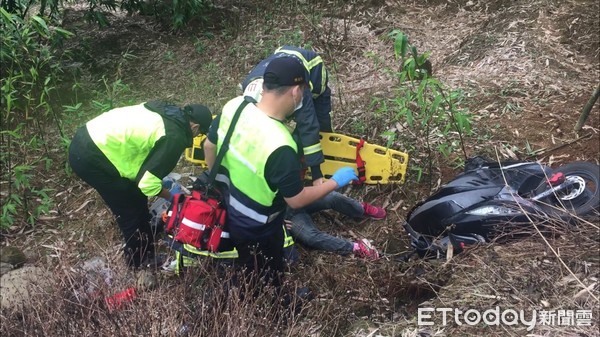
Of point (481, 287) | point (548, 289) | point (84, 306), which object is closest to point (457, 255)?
point (481, 287)

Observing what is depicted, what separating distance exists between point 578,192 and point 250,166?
6.47ft

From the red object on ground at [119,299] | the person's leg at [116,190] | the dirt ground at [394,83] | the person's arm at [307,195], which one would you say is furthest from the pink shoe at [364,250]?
the red object on ground at [119,299]

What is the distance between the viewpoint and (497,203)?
3.17 meters

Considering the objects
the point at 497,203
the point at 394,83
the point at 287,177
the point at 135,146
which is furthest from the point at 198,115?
the point at 394,83

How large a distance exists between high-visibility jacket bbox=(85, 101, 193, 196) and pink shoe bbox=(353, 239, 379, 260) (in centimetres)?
150

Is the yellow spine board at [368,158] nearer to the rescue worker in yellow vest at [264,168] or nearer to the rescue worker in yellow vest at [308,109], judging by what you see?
the rescue worker in yellow vest at [308,109]

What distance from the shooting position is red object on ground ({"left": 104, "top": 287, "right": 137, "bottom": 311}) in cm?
262

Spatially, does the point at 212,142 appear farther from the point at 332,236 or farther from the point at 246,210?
the point at 332,236

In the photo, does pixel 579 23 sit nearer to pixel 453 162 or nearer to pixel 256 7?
pixel 453 162

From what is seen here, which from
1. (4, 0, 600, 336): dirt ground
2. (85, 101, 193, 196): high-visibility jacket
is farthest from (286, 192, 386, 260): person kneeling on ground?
(85, 101, 193, 196): high-visibility jacket

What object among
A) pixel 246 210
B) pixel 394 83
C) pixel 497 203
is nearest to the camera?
pixel 246 210

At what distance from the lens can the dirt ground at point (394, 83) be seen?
9.24 ft

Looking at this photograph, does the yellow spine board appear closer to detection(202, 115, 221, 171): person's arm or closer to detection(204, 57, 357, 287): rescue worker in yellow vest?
detection(204, 57, 357, 287): rescue worker in yellow vest

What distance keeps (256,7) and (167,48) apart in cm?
154
